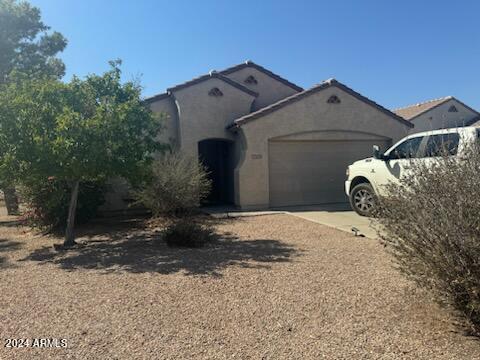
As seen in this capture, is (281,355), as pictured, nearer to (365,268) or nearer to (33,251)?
(365,268)

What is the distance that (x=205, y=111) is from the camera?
14.9 metres

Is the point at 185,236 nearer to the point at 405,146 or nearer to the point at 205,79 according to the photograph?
the point at 405,146

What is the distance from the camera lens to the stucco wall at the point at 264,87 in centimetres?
1752

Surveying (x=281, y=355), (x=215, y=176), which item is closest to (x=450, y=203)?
(x=281, y=355)

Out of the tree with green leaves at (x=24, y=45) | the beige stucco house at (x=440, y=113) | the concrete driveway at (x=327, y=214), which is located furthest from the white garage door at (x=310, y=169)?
the beige stucco house at (x=440, y=113)

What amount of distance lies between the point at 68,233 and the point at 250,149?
6678 millimetres

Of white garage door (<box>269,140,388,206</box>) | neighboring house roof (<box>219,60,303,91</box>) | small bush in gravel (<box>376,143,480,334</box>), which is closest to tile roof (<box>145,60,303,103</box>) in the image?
neighboring house roof (<box>219,60,303,91</box>)

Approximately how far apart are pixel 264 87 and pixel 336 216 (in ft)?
26.3

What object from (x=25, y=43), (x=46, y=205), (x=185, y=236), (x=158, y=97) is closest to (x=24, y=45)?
(x=25, y=43)

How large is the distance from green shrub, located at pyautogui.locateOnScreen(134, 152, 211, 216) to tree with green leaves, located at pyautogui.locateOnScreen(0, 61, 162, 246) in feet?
9.58

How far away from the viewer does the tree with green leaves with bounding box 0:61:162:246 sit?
771 cm

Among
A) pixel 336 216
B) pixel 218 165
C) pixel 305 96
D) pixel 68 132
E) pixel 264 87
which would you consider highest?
pixel 264 87

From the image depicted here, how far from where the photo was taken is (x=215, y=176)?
16875 millimetres

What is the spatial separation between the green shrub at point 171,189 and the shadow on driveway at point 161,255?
231 cm
